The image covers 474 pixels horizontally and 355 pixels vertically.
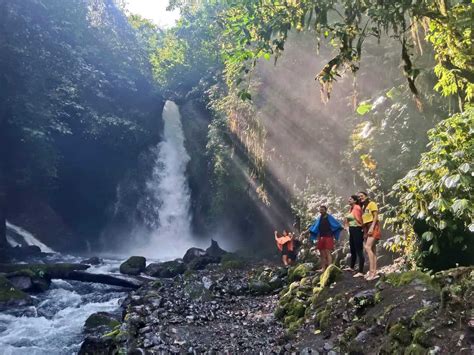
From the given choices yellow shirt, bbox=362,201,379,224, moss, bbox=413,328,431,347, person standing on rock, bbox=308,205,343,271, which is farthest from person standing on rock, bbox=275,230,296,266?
moss, bbox=413,328,431,347

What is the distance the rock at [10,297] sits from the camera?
553 inches

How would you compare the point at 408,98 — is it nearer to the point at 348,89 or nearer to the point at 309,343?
the point at 348,89

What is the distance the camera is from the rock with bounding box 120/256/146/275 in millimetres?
20862

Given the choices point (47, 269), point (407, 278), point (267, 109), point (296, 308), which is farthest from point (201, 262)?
point (407, 278)

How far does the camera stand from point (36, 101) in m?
27.3

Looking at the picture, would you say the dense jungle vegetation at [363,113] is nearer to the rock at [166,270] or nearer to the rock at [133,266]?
the rock at [166,270]

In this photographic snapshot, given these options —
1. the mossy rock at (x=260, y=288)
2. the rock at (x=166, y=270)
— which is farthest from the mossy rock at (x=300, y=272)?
the rock at (x=166, y=270)

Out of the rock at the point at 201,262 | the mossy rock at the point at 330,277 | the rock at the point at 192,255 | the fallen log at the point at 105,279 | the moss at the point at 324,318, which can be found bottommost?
the moss at the point at 324,318

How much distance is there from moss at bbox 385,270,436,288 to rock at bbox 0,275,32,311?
12.1 metres

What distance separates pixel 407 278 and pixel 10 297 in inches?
511

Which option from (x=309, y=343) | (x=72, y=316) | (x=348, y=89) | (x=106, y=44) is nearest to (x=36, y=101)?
(x=106, y=44)

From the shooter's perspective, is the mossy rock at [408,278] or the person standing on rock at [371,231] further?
the person standing on rock at [371,231]

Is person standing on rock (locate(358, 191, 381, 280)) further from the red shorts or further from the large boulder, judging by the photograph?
the large boulder

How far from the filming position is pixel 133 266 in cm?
2134
